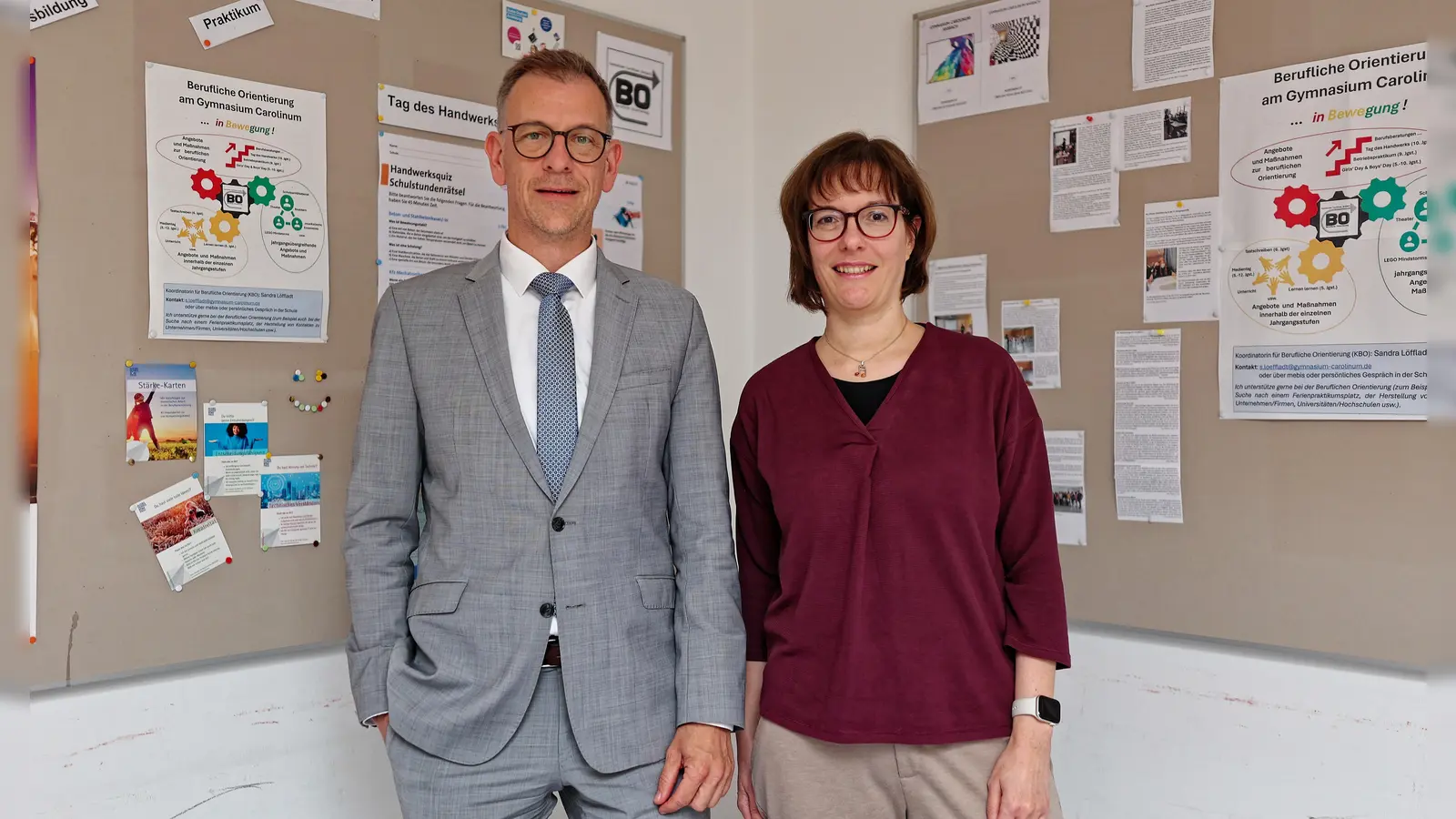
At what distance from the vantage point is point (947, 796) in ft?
4.86

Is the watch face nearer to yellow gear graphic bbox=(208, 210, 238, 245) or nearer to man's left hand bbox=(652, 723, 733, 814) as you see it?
man's left hand bbox=(652, 723, 733, 814)

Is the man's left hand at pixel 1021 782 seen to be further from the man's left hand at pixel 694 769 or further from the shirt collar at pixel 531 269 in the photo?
the shirt collar at pixel 531 269

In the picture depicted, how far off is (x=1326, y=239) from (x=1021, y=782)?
1.24 metres

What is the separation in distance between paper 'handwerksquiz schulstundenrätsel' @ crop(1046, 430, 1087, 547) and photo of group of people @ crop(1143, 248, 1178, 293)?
1.15 ft

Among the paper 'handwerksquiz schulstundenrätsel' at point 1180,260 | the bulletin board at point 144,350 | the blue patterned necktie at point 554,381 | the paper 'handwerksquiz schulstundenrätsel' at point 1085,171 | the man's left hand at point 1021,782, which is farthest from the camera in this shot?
the paper 'handwerksquiz schulstundenrätsel' at point 1085,171

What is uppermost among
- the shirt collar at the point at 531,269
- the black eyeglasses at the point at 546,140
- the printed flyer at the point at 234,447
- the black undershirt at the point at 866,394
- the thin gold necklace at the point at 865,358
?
the black eyeglasses at the point at 546,140

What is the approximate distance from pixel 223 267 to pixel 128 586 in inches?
23.9

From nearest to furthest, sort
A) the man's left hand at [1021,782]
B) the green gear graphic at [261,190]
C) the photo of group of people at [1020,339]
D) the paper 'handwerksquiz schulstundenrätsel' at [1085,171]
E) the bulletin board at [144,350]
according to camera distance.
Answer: the man's left hand at [1021,782] < the bulletin board at [144,350] < the green gear graphic at [261,190] < the paper 'handwerksquiz schulstundenrätsel' at [1085,171] < the photo of group of people at [1020,339]

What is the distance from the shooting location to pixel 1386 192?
194 centimetres

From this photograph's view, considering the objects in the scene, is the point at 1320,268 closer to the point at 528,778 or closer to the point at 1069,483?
the point at 1069,483

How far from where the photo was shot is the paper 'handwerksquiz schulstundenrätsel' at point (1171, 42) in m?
2.16

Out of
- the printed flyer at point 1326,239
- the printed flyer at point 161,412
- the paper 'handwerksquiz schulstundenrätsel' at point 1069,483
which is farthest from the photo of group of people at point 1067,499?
the printed flyer at point 161,412

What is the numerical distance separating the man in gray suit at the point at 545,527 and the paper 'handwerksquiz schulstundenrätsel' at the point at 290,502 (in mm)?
566

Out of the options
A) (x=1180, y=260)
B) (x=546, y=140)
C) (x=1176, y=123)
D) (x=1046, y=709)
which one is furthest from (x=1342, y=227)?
(x=546, y=140)
